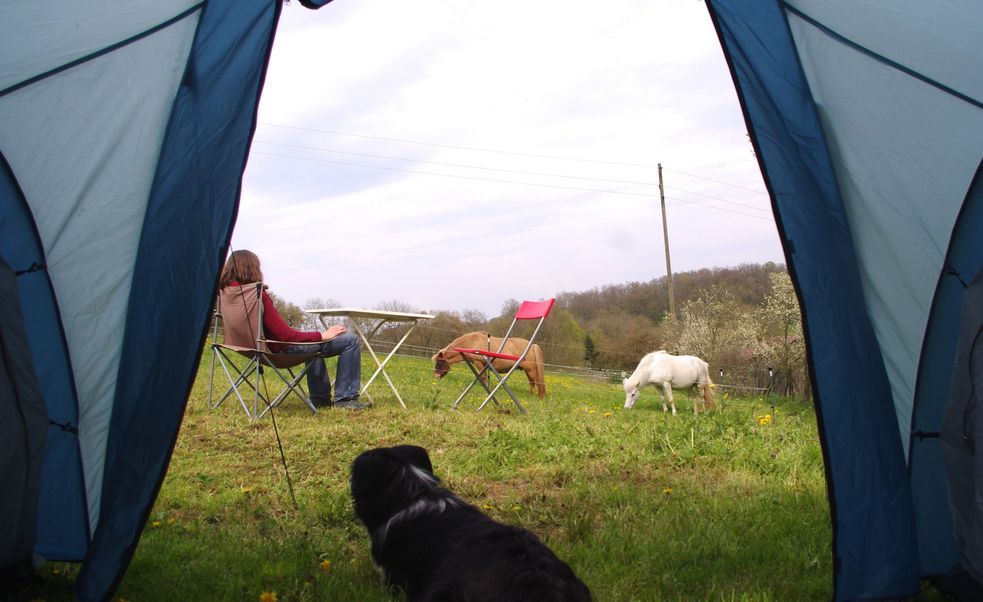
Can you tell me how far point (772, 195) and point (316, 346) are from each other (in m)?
4.78

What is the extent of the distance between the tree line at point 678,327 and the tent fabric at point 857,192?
12945 millimetres

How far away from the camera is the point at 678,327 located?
26625 mm

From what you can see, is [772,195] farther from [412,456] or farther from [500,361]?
[500,361]

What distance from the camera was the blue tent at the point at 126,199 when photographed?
2.47 metres

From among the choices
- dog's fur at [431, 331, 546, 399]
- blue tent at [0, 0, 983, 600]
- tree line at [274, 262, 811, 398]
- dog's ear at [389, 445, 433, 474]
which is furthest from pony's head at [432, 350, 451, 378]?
blue tent at [0, 0, 983, 600]

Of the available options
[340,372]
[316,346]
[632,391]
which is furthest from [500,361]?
[316,346]

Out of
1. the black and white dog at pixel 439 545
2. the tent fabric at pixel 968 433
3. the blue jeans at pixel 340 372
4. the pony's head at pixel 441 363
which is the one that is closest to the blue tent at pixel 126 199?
the black and white dog at pixel 439 545

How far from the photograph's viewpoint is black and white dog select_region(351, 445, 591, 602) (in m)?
2.01

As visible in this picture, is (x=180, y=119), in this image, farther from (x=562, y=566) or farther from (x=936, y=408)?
(x=936, y=408)

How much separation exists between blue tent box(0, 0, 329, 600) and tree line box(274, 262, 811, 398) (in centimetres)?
1195

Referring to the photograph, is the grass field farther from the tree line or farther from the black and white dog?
the tree line

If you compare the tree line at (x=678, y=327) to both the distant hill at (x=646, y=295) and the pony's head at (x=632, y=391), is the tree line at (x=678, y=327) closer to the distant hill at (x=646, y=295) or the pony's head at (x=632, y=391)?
the distant hill at (x=646, y=295)

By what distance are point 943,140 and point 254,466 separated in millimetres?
3928

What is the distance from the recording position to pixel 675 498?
12.5 feet
